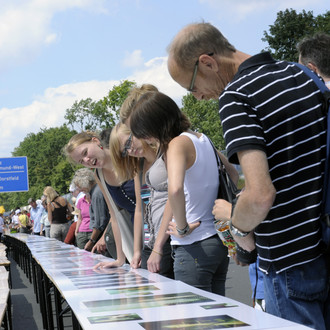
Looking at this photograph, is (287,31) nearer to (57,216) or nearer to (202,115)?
(202,115)

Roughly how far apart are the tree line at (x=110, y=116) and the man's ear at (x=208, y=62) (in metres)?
13.4

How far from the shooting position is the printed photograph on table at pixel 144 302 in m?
2.32

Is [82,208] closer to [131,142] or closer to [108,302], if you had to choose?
[131,142]

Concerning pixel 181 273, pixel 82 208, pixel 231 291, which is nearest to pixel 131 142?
pixel 181 273

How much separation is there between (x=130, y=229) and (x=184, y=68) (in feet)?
8.37

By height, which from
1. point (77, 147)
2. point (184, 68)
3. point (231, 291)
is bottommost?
point (231, 291)

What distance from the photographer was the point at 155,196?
3740 mm

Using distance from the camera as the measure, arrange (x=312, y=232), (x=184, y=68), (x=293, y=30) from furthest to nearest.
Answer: (x=293, y=30), (x=184, y=68), (x=312, y=232)

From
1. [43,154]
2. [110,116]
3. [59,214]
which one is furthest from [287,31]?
[43,154]

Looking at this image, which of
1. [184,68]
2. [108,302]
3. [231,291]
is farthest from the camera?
[231,291]

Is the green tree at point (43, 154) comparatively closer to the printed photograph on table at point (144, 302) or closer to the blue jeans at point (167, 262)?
the blue jeans at point (167, 262)

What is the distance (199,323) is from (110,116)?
4494 centimetres

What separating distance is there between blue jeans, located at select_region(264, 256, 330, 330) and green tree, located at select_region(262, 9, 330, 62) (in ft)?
131

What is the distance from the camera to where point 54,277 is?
3893 millimetres
